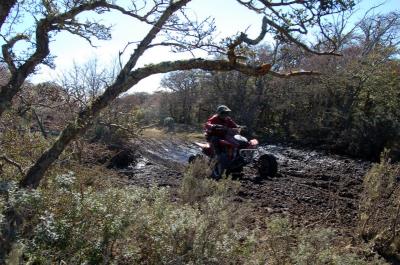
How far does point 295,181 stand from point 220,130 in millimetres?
2449

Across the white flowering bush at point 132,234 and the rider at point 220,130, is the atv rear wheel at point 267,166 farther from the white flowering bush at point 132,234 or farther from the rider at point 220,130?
the white flowering bush at point 132,234

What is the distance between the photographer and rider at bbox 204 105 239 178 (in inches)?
423

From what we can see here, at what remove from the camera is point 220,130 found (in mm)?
10945

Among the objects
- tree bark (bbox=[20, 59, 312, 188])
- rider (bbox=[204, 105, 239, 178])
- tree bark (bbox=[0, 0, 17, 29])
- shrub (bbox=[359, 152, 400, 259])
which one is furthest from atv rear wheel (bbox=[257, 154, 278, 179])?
tree bark (bbox=[0, 0, 17, 29])

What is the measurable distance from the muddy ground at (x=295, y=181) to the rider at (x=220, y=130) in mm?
699

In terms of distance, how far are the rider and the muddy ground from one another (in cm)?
70

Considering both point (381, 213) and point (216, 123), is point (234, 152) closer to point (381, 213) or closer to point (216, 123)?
point (216, 123)

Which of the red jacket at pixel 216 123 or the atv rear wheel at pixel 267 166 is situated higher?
the red jacket at pixel 216 123

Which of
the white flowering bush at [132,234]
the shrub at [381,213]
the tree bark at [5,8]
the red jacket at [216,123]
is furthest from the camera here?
the red jacket at [216,123]

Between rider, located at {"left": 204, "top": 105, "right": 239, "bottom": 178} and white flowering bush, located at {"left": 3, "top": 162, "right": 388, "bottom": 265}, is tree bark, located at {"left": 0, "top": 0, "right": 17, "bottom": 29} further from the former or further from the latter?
rider, located at {"left": 204, "top": 105, "right": 239, "bottom": 178}

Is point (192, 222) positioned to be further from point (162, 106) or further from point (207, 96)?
point (162, 106)

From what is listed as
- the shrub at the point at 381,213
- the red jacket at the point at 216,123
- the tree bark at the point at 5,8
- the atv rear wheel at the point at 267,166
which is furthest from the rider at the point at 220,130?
the tree bark at the point at 5,8

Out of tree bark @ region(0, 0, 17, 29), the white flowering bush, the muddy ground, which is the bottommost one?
the muddy ground

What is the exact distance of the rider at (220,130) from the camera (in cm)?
1073
